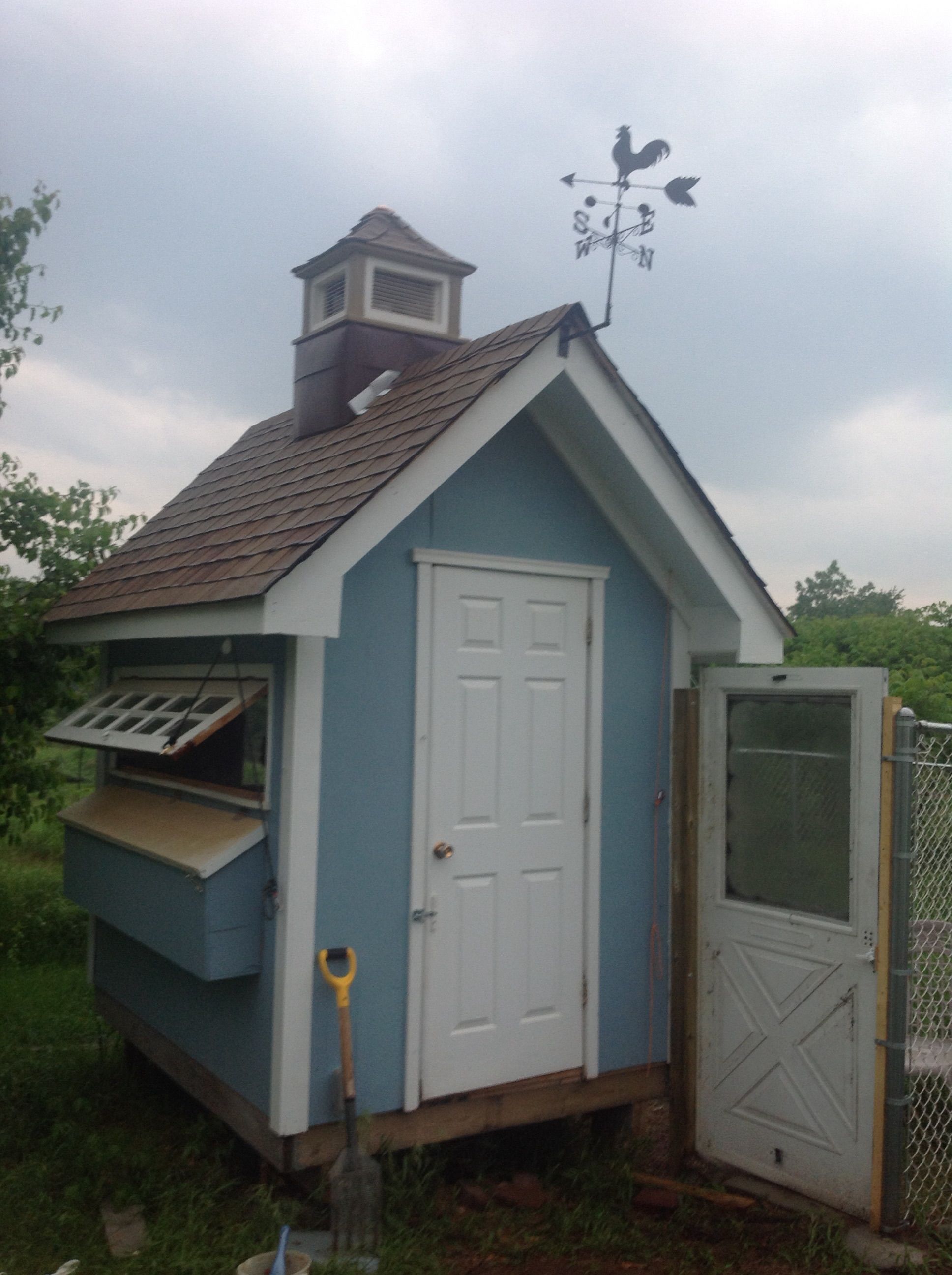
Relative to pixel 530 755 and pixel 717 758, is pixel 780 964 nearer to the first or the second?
pixel 717 758

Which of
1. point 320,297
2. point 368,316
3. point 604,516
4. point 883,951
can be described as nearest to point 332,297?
point 320,297

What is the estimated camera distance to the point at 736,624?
5.76 meters

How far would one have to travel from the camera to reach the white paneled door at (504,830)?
17.1ft

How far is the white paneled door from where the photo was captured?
205 inches

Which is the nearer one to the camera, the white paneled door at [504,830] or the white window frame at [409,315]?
the white paneled door at [504,830]

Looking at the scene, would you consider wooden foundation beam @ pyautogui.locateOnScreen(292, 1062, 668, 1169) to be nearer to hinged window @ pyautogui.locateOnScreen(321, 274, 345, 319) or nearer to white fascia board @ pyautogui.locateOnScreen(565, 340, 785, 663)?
white fascia board @ pyautogui.locateOnScreen(565, 340, 785, 663)

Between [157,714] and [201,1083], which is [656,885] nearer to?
[201,1083]

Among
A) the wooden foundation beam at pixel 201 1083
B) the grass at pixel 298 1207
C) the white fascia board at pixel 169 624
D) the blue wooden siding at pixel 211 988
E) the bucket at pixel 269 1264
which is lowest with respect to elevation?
the grass at pixel 298 1207

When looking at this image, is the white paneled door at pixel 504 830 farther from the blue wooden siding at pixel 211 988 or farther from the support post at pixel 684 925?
the blue wooden siding at pixel 211 988

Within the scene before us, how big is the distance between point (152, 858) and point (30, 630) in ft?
8.52

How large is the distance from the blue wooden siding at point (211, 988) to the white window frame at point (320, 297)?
2.29 meters

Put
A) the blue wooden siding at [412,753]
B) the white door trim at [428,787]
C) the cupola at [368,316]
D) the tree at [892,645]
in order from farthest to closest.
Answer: the tree at [892,645]
the cupola at [368,316]
the white door trim at [428,787]
the blue wooden siding at [412,753]

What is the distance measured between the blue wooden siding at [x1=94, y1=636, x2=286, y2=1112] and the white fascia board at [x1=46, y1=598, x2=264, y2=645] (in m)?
0.27

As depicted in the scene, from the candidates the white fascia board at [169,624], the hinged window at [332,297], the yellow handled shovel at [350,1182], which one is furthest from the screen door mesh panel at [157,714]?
the hinged window at [332,297]
